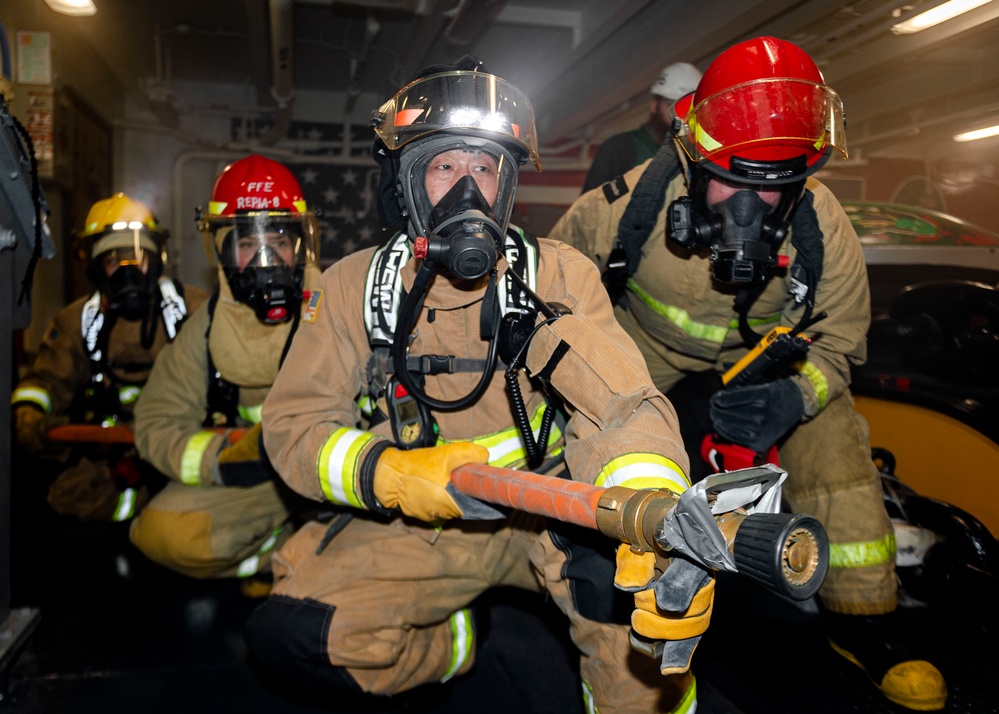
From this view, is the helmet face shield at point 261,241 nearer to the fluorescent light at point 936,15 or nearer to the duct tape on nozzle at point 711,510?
the duct tape on nozzle at point 711,510

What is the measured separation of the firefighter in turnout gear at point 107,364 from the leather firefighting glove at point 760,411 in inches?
117

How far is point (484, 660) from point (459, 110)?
187 centimetres

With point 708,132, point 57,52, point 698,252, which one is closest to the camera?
point 708,132

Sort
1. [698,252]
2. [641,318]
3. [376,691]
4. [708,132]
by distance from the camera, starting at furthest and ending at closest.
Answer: [641,318] → [698,252] → [708,132] → [376,691]

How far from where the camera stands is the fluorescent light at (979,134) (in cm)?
267

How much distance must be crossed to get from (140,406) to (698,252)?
2.54 metres

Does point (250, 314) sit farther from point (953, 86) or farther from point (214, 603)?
point (953, 86)

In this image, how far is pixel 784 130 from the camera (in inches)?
89.1

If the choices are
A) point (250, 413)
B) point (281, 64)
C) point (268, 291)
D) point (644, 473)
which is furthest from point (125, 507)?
point (281, 64)

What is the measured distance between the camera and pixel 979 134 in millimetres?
2777

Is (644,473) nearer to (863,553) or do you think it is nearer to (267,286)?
(863,553)

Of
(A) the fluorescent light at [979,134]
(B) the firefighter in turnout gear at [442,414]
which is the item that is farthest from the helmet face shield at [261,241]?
(A) the fluorescent light at [979,134]

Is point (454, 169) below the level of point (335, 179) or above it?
below

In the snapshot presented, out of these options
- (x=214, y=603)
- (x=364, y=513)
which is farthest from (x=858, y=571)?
(x=214, y=603)
